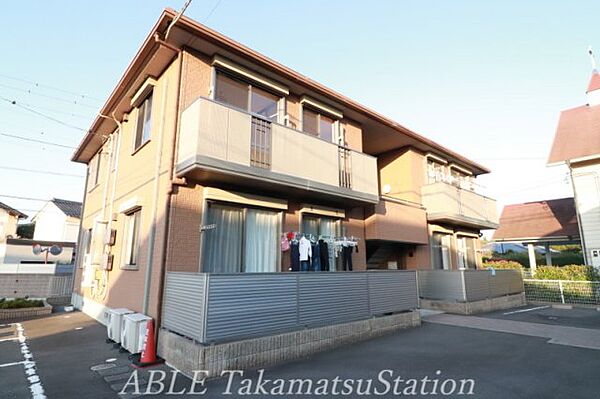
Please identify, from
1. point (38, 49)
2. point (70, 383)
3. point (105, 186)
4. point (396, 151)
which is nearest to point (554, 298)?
point (396, 151)

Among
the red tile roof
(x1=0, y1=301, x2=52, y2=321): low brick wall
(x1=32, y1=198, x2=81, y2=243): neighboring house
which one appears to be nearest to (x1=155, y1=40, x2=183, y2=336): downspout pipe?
(x1=0, y1=301, x2=52, y2=321): low brick wall

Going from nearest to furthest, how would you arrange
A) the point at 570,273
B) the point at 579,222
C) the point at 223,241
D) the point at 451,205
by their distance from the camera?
1. the point at 223,241
2. the point at 451,205
3. the point at 570,273
4. the point at 579,222

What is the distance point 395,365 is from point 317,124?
6323mm

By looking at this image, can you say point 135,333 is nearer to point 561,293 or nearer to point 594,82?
point 561,293

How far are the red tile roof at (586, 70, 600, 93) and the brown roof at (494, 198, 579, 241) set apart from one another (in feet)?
20.3

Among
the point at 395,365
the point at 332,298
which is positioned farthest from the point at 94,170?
the point at 395,365

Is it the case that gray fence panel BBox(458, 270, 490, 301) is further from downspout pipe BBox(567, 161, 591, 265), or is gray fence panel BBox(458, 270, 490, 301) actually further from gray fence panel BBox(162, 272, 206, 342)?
gray fence panel BBox(162, 272, 206, 342)

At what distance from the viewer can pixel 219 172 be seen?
606cm

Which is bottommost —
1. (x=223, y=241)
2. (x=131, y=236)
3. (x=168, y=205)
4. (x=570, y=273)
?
(x=570, y=273)

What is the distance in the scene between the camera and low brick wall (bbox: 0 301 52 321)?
9898 millimetres

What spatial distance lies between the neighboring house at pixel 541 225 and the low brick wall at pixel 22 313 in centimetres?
2085

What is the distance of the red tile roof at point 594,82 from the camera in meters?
17.1

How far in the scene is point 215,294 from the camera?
4789 mm

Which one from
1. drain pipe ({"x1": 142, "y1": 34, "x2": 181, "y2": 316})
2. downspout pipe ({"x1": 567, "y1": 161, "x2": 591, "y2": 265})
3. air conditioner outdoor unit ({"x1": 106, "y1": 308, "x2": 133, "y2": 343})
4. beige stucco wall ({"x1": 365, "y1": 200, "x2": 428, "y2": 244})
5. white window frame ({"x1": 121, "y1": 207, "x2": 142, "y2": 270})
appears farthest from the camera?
downspout pipe ({"x1": 567, "y1": 161, "x2": 591, "y2": 265})
